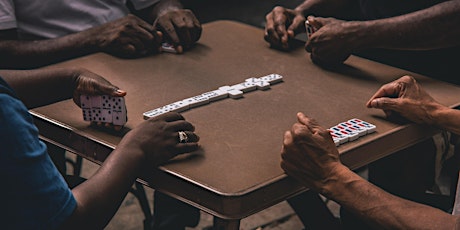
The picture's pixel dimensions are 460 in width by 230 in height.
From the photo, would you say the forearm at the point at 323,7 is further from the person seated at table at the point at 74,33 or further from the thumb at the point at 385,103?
the thumb at the point at 385,103

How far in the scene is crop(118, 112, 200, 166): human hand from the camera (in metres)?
1.72

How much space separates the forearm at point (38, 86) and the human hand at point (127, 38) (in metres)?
0.44

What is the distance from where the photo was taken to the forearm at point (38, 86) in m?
2.08

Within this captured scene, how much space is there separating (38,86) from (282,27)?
982 mm

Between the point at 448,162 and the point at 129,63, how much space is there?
1246 millimetres

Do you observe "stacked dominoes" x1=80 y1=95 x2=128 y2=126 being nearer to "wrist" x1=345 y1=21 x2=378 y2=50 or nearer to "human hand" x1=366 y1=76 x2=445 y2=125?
"human hand" x1=366 y1=76 x2=445 y2=125

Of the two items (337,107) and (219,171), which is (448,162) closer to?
(337,107)

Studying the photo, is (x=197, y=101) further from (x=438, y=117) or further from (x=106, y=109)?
(x=438, y=117)

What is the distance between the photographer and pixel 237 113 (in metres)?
2.03

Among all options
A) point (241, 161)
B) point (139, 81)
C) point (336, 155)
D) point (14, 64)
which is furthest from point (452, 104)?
point (14, 64)

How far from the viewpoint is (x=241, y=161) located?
1.72 meters

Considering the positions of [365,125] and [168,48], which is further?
[168,48]

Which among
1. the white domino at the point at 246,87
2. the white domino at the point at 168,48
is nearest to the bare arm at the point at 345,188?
the white domino at the point at 246,87

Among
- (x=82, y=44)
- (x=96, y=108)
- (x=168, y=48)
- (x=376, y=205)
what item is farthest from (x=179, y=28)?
(x=376, y=205)
